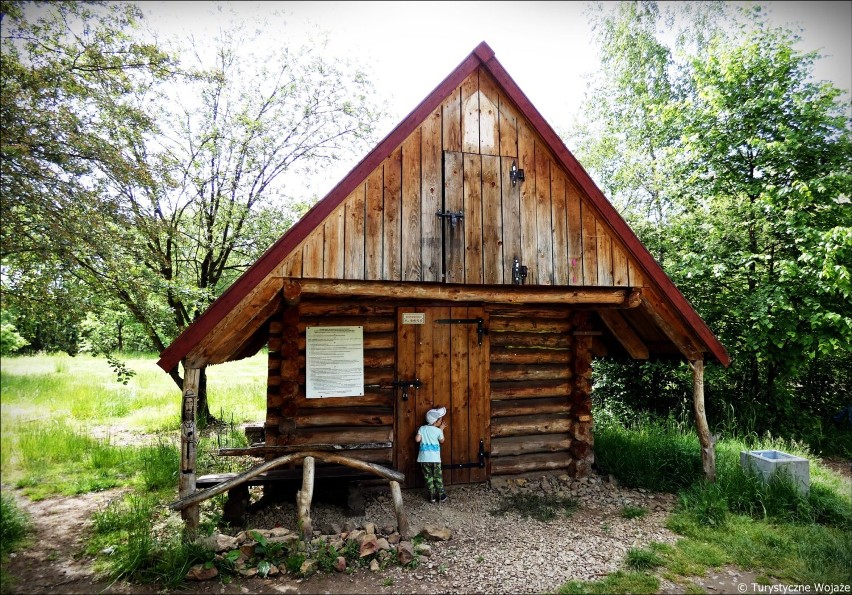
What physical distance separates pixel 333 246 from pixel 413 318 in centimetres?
201

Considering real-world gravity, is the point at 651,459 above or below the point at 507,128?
below

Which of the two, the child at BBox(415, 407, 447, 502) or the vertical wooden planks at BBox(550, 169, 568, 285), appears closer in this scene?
the vertical wooden planks at BBox(550, 169, 568, 285)

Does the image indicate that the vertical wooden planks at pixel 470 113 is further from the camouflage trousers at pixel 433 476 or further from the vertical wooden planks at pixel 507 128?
the camouflage trousers at pixel 433 476

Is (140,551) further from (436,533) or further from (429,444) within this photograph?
(429,444)

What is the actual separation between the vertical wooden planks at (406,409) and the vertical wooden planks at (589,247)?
262cm

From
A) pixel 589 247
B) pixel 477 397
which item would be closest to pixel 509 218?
pixel 589 247

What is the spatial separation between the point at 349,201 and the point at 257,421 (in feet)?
27.5

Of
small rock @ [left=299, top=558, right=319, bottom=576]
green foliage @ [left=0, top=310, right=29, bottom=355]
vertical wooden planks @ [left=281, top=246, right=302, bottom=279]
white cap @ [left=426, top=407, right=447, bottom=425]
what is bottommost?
small rock @ [left=299, top=558, right=319, bottom=576]

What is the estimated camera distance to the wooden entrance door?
22.9 feet

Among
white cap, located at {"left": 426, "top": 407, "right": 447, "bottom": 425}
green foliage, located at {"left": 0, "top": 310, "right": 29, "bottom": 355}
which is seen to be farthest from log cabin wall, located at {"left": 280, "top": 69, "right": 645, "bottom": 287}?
green foliage, located at {"left": 0, "top": 310, "right": 29, "bottom": 355}

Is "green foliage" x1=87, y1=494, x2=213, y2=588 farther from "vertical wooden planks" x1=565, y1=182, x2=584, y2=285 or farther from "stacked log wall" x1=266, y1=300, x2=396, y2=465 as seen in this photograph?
"vertical wooden planks" x1=565, y1=182, x2=584, y2=285

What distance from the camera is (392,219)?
19.2 feet

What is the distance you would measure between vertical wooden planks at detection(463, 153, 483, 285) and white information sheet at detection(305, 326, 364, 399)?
1.91 meters

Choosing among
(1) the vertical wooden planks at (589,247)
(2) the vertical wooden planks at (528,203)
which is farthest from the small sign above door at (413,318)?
(1) the vertical wooden planks at (589,247)
